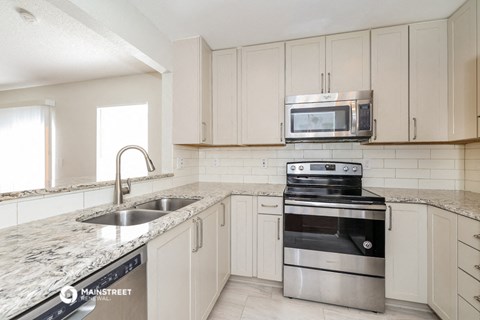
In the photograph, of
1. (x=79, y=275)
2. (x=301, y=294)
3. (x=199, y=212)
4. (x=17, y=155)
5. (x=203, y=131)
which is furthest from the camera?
(x=17, y=155)

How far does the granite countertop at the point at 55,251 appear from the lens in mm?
504

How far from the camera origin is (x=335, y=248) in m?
1.73

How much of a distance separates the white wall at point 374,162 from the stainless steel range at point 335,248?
594 mm

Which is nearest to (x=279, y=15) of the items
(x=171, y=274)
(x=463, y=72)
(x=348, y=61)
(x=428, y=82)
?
(x=348, y=61)

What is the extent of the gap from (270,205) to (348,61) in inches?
59.4

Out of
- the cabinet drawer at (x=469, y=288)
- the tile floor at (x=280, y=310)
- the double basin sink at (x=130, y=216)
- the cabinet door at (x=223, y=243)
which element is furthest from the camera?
the cabinet door at (x=223, y=243)

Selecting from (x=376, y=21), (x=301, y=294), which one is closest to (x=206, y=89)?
(x=376, y=21)

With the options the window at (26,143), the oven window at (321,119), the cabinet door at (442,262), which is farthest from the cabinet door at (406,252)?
the window at (26,143)

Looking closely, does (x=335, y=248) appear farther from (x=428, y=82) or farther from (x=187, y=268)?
(x=428, y=82)

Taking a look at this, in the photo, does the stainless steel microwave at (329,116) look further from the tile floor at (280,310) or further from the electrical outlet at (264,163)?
the tile floor at (280,310)

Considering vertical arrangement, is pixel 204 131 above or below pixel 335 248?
above

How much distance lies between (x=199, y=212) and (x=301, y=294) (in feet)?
3.85

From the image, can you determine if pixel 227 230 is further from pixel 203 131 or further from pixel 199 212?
pixel 203 131

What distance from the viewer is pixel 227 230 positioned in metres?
1.97
